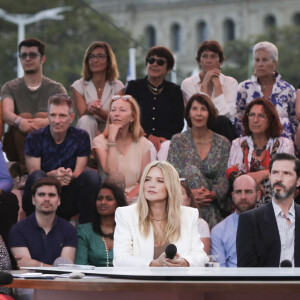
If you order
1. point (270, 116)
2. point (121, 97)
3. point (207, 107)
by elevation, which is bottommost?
point (270, 116)

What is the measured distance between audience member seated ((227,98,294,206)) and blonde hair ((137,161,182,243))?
2.20m

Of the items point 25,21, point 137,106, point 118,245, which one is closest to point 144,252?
point 118,245

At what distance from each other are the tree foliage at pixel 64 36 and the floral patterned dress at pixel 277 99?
147 feet

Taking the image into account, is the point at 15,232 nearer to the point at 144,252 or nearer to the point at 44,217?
the point at 44,217

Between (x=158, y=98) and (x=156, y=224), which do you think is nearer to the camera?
(x=156, y=224)

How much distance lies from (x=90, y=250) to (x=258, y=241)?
7.26 ft

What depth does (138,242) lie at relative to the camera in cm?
805

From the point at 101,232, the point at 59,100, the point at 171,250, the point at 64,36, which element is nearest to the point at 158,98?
the point at 59,100

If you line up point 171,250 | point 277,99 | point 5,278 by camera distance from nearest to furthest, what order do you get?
point 5,278, point 171,250, point 277,99

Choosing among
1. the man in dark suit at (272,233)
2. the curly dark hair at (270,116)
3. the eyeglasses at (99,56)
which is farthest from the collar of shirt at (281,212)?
the eyeglasses at (99,56)

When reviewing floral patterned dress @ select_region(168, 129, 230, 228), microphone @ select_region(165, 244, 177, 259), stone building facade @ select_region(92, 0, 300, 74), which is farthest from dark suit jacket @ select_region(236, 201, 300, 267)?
stone building facade @ select_region(92, 0, 300, 74)

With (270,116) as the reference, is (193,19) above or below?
above

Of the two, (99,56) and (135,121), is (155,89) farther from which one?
(135,121)

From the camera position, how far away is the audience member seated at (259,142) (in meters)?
10.4
